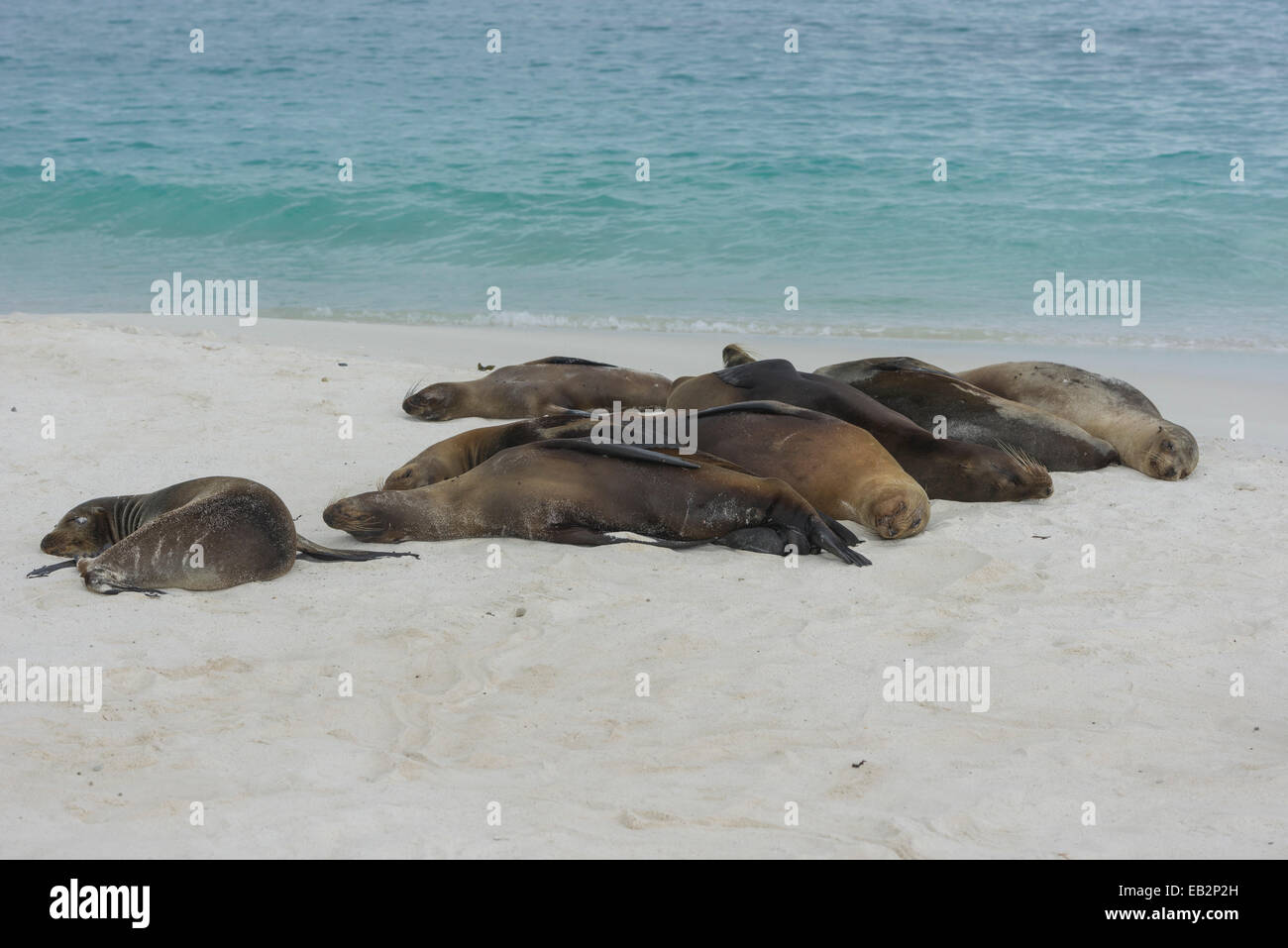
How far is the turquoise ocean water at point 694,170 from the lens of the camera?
41.7 feet

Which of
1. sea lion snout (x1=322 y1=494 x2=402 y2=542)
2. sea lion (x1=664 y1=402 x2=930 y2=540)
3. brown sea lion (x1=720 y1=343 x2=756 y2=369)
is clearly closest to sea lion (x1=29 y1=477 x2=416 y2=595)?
sea lion snout (x1=322 y1=494 x2=402 y2=542)

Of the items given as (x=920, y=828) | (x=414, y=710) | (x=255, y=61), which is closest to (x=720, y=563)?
(x=414, y=710)

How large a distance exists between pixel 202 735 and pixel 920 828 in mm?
1977

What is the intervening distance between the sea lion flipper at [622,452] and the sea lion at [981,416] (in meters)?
1.81

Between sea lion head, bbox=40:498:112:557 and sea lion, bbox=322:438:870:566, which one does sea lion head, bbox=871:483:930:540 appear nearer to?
sea lion, bbox=322:438:870:566

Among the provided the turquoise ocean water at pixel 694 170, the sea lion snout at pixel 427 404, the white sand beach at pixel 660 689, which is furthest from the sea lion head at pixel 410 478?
the turquoise ocean water at pixel 694 170

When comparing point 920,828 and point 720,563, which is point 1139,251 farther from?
point 920,828

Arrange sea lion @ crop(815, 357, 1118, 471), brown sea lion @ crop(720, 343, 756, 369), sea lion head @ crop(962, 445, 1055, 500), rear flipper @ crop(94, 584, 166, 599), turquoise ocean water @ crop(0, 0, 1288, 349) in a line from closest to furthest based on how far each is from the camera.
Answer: rear flipper @ crop(94, 584, 166, 599) → sea lion head @ crop(962, 445, 1055, 500) → sea lion @ crop(815, 357, 1118, 471) → brown sea lion @ crop(720, 343, 756, 369) → turquoise ocean water @ crop(0, 0, 1288, 349)

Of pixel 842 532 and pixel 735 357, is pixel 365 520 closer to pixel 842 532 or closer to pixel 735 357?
pixel 842 532

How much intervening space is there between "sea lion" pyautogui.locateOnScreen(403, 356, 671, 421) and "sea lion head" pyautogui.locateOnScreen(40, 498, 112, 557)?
2.69 meters

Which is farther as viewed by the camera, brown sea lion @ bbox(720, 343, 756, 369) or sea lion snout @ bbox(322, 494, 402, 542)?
brown sea lion @ bbox(720, 343, 756, 369)

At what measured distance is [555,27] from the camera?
1158 inches

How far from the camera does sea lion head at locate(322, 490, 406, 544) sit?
216 inches

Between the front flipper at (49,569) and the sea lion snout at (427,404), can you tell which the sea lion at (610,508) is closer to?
the front flipper at (49,569)
